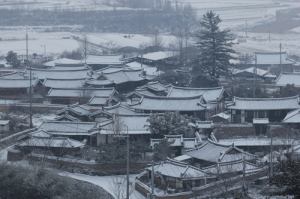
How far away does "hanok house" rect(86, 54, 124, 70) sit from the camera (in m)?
34.6

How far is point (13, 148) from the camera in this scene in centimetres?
1689

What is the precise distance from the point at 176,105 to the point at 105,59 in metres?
16.7

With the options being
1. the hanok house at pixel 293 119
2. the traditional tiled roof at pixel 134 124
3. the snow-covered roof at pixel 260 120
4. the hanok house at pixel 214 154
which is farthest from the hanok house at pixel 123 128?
the hanok house at pixel 293 119

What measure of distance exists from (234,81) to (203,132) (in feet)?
33.2

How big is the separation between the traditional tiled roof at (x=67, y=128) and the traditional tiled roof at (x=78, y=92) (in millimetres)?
5630

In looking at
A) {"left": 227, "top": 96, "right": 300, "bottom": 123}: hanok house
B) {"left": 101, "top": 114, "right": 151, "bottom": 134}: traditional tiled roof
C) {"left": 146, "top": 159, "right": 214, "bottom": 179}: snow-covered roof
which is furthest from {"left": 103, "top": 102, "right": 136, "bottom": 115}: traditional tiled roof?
{"left": 146, "top": 159, "right": 214, "bottom": 179}: snow-covered roof

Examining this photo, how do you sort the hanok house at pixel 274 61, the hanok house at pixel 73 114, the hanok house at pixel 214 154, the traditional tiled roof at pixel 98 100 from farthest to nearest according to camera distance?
the hanok house at pixel 274 61 < the traditional tiled roof at pixel 98 100 < the hanok house at pixel 73 114 < the hanok house at pixel 214 154

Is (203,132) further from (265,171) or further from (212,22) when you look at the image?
(212,22)

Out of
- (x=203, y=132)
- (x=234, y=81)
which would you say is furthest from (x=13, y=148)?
(x=234, y=81)

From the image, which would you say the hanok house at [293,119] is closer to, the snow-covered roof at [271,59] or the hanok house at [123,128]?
the hanok house at [123,128]

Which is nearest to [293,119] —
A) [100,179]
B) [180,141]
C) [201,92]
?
[180,141]

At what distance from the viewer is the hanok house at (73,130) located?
58.3 feet

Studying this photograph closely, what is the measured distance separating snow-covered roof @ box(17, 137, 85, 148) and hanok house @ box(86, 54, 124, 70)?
17.7m

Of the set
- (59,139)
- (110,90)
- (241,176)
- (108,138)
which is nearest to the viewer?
(241,176)
